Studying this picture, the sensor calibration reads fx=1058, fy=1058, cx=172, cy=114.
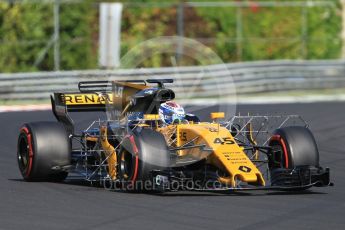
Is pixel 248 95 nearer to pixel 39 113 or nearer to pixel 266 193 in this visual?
pixel 39 113

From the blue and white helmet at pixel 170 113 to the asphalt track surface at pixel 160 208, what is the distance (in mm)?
1159

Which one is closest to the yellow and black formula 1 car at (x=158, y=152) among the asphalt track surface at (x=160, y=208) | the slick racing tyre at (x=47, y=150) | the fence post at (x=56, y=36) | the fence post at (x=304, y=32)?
the slick racing tyre at (x=47, y=150)

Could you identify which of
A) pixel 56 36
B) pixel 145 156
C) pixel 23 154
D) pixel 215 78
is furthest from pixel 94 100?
pixel 215 78

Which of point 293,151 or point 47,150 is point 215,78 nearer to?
point 47,150

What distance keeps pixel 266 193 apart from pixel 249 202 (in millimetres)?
832

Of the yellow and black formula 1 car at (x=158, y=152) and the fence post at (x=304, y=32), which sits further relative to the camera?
the fence post at (x=304, y=32)

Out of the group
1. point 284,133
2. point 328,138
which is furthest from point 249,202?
point 328,138

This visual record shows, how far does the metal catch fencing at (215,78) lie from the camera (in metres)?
27.8

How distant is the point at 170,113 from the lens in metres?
13.5

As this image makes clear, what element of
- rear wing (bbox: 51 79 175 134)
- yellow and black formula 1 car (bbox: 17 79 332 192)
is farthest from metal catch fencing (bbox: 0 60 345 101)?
yellow and black formula 1 car (bbox: 17 79 332 192)

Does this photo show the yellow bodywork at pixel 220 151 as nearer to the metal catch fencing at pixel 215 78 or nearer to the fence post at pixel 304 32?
the metal catch fencing at pixel 215 78

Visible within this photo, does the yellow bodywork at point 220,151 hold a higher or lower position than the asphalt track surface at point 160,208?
higher

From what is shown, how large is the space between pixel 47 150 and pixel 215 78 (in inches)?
661

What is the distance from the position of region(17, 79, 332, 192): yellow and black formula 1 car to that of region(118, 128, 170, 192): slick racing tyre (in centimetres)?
1
